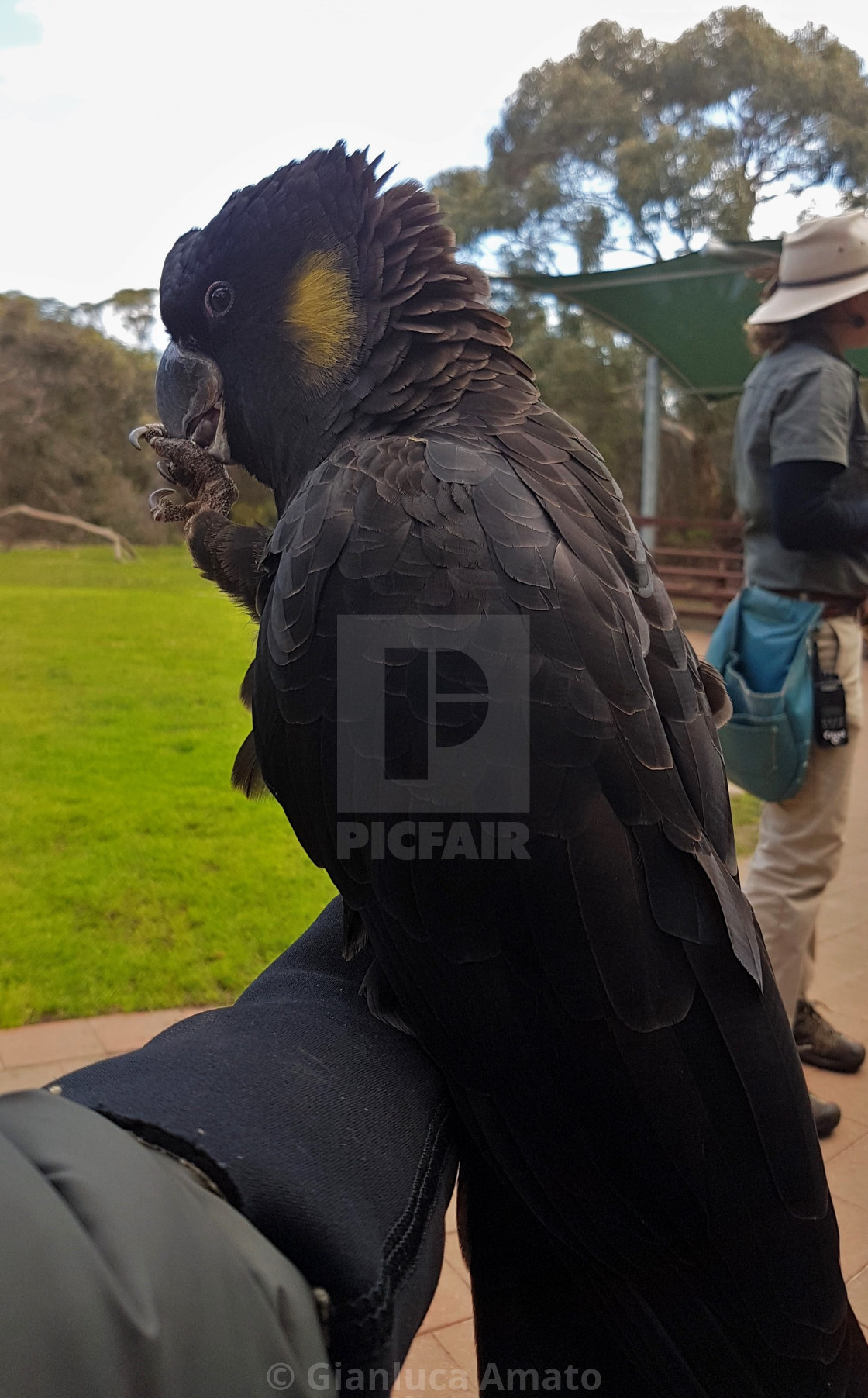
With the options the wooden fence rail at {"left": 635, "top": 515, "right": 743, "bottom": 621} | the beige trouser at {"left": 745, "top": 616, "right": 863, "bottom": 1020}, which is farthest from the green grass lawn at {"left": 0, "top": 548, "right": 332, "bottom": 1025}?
the wooden fence rail at {"left": 635, "top": 515, "right": 743, "bottom": 621}

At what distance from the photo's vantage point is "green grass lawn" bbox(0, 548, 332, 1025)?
210 cm

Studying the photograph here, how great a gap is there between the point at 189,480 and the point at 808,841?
1.45m

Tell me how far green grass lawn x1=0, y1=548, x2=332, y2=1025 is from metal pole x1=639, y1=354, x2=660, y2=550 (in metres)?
3.21

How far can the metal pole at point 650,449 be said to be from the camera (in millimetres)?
4875

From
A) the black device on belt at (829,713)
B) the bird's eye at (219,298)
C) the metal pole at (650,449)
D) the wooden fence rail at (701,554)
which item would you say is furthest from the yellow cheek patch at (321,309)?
the wooden fence rail at (701,554)

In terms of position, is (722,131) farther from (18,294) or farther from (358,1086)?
(358,1086)

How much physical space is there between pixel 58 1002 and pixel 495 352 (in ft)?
5.92

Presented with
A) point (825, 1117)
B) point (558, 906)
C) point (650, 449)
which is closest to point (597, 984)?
point (558, 906)

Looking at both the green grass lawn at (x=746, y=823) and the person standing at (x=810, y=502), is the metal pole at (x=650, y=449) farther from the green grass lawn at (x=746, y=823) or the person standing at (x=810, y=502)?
the person standing at (x=810, y=502)

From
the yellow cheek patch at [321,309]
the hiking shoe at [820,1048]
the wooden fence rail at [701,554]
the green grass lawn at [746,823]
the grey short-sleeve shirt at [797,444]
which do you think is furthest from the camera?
the wooden fence rail at [701,554]

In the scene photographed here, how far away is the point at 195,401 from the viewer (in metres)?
1.15

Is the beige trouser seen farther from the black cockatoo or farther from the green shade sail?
the green shade sail

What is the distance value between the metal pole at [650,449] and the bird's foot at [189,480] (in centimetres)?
406

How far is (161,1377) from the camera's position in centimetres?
36
